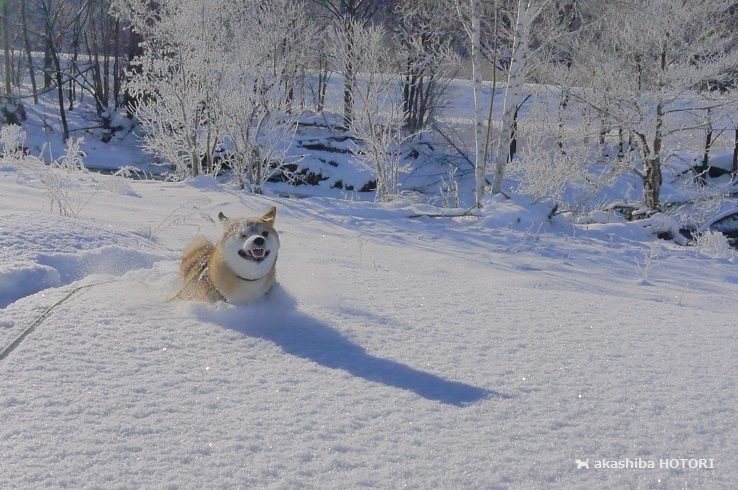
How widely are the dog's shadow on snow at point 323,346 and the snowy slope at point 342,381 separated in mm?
11

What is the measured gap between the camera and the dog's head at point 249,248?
10.2 ft

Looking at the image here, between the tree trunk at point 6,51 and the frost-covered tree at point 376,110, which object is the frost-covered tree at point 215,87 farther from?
the tree trunk at point 6,51

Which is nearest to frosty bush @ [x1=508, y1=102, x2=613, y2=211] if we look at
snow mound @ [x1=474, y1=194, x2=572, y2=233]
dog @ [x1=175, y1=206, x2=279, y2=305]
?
snow mound @ [x1=474, y1=194, x2=572, y2=233]

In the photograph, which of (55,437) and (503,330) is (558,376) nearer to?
(503,330)

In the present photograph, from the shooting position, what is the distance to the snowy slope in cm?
184

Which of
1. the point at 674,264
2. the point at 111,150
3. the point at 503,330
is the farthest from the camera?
the point at 111,150

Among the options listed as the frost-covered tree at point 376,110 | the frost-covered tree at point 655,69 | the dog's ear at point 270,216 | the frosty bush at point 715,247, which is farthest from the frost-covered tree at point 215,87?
the dog's ear at point 270,216

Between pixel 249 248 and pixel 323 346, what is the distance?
625mm

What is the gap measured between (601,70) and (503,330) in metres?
15.4

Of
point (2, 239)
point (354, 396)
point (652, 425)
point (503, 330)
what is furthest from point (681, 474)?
point (2, 239)

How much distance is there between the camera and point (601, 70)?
54.6 feet

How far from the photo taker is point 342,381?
2.44m

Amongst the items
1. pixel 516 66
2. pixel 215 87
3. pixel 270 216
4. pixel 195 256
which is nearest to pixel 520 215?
pixel 516 66

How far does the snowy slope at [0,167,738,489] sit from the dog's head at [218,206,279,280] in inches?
7.7
